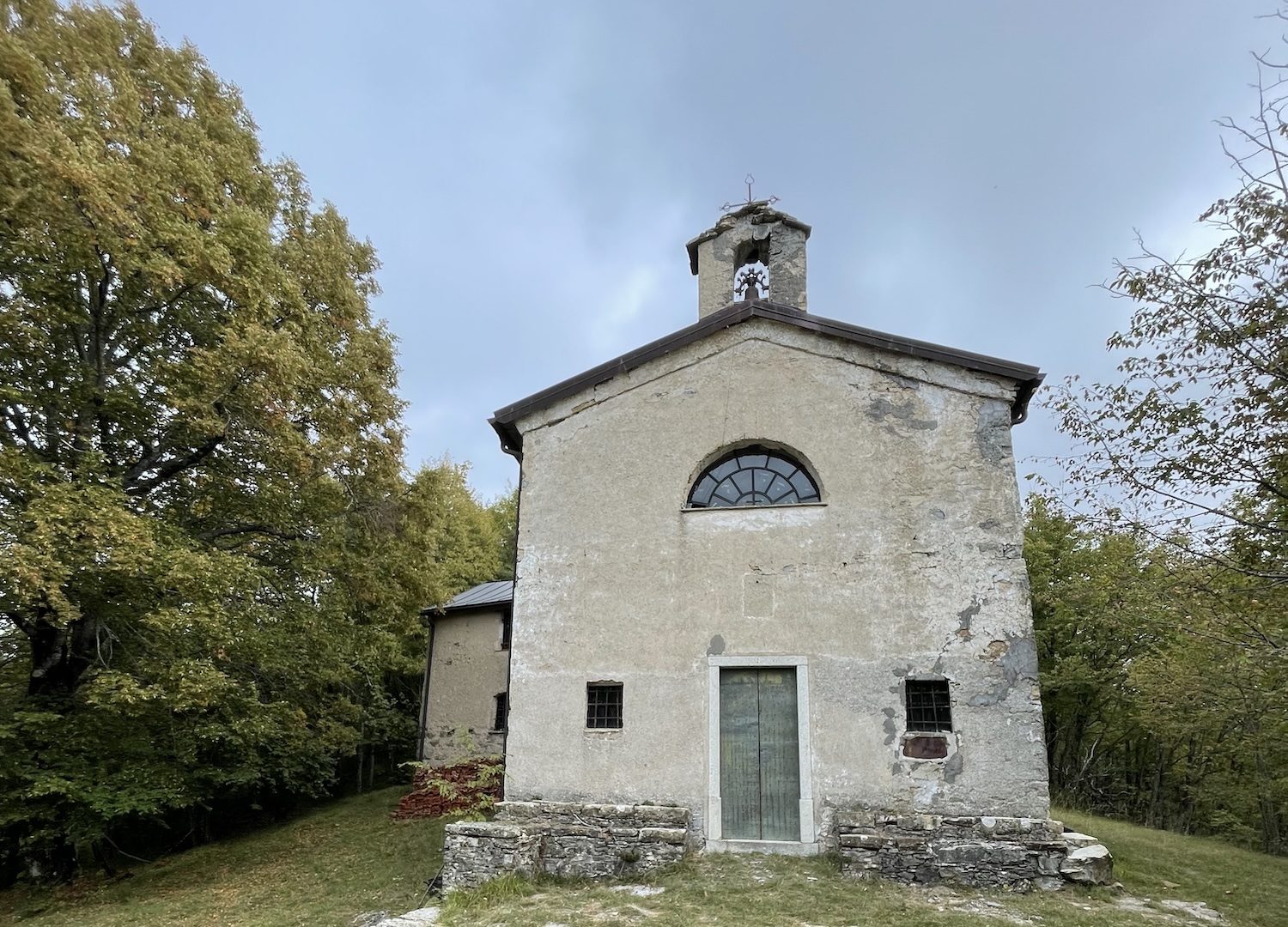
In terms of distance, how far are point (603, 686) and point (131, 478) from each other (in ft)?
24.4

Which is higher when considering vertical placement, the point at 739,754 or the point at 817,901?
the point at 739,754

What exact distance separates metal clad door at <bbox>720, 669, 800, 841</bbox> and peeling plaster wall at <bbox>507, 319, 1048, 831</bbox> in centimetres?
29

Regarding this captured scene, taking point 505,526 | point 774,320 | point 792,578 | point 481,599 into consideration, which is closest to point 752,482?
point 792,578

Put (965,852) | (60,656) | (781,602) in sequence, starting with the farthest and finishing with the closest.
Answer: (60,656) → (781,602) → (965,852)

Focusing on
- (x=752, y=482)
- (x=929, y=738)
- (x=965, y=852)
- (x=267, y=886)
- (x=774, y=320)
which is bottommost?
(x=267, y=886)

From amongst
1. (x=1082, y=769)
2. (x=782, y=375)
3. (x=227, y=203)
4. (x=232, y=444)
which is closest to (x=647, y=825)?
(x=782, y=375)

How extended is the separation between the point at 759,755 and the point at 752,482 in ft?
11.2

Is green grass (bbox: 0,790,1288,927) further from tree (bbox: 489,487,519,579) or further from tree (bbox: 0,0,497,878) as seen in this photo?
tree (bbox: 489,487,519,579)

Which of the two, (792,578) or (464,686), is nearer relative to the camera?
(792,578)

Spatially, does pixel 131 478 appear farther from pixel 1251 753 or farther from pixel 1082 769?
pixel 1082 769

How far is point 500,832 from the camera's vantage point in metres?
8.15

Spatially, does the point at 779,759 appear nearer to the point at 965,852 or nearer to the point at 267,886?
the point at 965,852

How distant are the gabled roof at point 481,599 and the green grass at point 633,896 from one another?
15.0 feet

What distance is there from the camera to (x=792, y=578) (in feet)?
30.2
